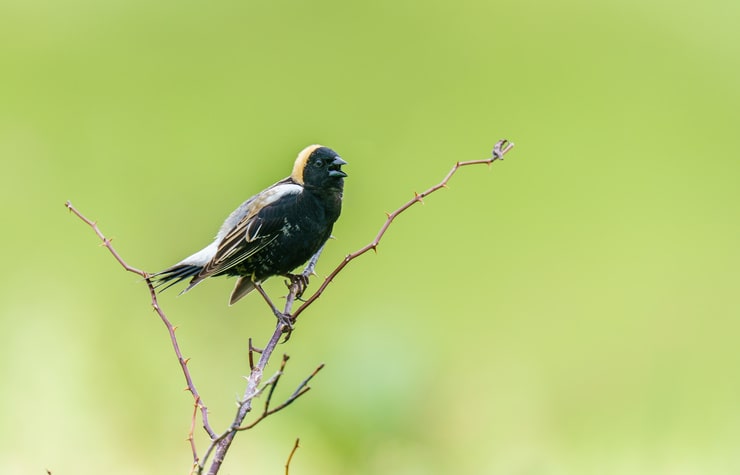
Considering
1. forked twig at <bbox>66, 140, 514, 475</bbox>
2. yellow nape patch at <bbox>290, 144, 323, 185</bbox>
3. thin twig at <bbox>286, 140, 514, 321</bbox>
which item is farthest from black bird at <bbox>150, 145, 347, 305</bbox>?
thin twig at <bbox>286, 140, 514, 321</bbox>

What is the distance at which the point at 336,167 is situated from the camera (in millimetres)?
3133

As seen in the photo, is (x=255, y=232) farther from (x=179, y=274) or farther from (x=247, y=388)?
(x=247, y=388)

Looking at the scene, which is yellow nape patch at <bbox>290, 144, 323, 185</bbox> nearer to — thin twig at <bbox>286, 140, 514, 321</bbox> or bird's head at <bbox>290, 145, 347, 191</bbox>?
bird's head at <bbox>290, 145, 347, 191</bbox>

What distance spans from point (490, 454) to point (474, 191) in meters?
4.05

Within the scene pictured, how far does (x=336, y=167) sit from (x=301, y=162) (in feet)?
0.41

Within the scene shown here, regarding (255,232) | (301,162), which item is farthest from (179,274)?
(301,162)

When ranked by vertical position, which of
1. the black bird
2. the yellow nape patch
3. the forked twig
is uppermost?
the yellow nape patch

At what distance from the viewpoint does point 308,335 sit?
4.90 metres

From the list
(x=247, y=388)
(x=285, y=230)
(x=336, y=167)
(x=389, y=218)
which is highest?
(x=336, y=167)

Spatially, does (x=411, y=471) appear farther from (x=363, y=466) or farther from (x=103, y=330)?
(x=103, y=330)

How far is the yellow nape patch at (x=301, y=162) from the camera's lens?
3131 millimetres

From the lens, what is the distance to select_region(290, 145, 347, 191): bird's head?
3094mm

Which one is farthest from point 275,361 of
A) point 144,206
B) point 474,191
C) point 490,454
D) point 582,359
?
point 474,191

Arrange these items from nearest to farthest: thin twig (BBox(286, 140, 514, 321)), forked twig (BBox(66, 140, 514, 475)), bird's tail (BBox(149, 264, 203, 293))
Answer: forked twig (BBox(66, 140, 514, 475)) < thin twig (BBox(286, 140, 514, 321)) < bird's tail (BBox(149, 264, 203, 293))
